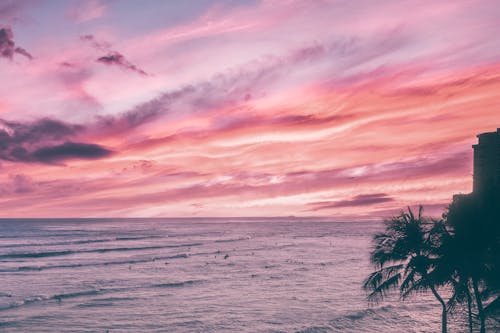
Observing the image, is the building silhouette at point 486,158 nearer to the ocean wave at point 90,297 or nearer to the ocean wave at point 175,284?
the ocean wave at point 175,284

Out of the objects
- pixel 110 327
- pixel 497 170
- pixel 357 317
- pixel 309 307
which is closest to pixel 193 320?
pixel 110 327

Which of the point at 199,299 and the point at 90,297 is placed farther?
the point at 90,297

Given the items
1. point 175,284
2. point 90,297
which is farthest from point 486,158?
point 90,297

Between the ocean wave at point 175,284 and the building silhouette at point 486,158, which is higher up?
the building silhouette at point 486,158

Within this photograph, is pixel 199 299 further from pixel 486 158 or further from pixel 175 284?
pixel 486 158

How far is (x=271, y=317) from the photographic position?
88.3 feet

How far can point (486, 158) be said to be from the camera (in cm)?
2825

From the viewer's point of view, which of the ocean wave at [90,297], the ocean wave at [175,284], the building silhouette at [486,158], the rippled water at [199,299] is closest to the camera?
the rippled water at [199,299]

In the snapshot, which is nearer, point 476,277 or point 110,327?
point 476,277

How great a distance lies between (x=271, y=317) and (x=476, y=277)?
14.2 m

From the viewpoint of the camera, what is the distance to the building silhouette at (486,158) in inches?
1075

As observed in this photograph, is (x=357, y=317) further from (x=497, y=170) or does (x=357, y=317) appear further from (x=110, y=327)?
(x=110, y=327)

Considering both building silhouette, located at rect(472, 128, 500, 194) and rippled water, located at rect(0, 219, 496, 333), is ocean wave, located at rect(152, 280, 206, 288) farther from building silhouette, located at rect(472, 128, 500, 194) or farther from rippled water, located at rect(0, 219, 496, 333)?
building silhouette, located at rect(472, 128, 500, 194)

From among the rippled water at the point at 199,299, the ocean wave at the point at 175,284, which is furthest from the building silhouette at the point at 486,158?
the ocean wave at the point at 175,284
